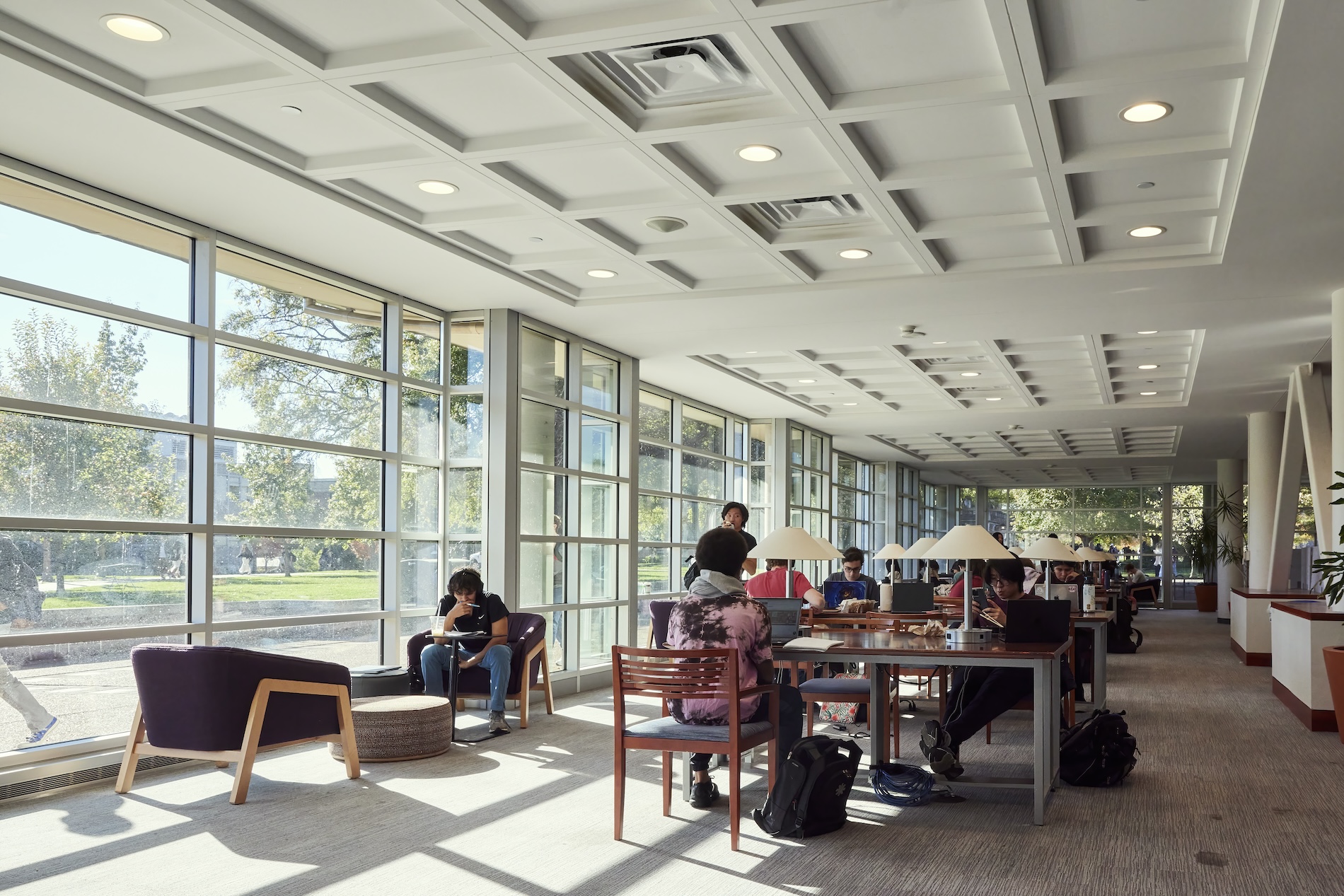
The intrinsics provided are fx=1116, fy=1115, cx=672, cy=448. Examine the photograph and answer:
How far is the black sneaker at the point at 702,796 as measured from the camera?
540 centimetres

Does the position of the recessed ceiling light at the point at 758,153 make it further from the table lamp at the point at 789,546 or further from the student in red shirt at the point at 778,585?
the student in red shirt at the point at 778,585

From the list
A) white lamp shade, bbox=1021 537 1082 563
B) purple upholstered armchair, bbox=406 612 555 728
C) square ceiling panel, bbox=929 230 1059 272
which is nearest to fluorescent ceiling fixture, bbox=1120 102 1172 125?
square ceiling panel, bbox=929 230 1059 272

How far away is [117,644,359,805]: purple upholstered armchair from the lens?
210 inches

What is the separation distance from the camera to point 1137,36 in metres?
4.49

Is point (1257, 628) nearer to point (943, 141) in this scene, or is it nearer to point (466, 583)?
point (943, 141)

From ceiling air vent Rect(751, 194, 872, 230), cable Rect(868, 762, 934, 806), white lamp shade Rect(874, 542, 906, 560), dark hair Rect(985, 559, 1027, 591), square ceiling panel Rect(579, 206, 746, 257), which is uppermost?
ceiling air vent Rect(751, 194, 872, 230)

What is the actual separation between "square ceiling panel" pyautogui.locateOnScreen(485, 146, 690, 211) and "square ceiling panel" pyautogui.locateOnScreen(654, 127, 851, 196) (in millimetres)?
190

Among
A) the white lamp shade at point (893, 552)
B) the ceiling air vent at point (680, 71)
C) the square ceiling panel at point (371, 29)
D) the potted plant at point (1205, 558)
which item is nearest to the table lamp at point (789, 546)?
the ceiling air vent at point (680, 71)

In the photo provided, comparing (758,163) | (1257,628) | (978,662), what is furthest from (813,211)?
(1257,628)

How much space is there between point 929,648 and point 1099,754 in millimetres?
1338

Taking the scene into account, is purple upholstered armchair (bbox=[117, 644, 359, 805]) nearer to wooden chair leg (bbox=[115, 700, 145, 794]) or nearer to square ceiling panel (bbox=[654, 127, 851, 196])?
wooden chair leg (bbox=[115, 700, 145, 794])

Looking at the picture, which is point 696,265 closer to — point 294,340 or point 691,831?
point 294,340

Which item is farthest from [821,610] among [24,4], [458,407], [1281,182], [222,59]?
[24,4]

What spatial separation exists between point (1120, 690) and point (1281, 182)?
18.8 ft
